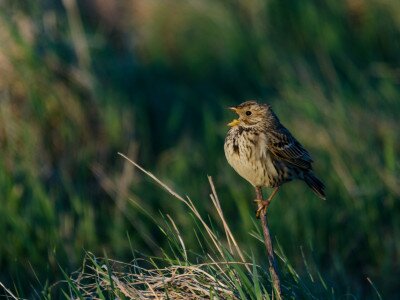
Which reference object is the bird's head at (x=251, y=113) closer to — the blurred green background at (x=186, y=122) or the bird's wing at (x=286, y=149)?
the bird's wing at (x=286, y=149)

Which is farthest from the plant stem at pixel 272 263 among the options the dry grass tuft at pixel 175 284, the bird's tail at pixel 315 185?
the bird's tail at pixel 315 185

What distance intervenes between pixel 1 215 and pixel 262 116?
2.85 meters

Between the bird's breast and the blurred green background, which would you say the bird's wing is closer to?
the bird's breast

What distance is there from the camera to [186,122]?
1033 centimetres

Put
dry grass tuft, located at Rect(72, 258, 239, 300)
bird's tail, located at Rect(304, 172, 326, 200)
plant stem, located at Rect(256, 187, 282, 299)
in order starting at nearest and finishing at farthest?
plant stem, located at Rect(256, 187, 282, 299) < dry grass tuft, located at Rect(72, 258, 239, 300) < bird's tail, located at Rect(304, 172, 326, 200)

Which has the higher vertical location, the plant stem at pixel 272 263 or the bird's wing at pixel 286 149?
the bird's wing at pixel 286 149

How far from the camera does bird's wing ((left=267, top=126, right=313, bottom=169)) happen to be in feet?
17.9

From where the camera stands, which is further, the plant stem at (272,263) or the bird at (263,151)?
the bird at (263,151)

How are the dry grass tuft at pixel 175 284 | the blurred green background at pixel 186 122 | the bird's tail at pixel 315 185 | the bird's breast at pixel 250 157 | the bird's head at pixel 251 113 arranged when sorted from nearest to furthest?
the dry grass tuft at pixel 175 284 < the bird's breast at pixel 250 157 < the bird's head at pixel 251 113 < the bird's tail at pixel 315 185 < the blurred green background at pixel 186 122

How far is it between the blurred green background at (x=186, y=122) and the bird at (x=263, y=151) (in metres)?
0.76

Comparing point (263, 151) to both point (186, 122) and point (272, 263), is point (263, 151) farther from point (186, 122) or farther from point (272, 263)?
point (186, 122)

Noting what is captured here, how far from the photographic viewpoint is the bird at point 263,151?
16.7ft

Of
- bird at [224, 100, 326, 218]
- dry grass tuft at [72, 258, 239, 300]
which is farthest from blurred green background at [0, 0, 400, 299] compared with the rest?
dry grass tuft at [72, 258, 239, 300]

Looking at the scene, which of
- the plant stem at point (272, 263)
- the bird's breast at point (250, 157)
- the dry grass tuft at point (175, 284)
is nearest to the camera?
the plant stem at point (272, 263)
